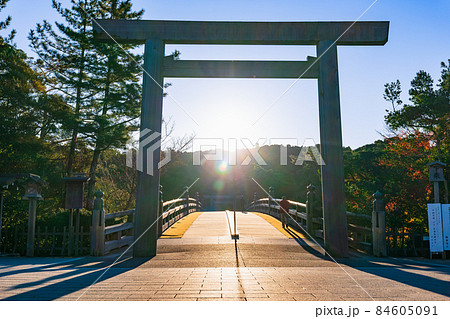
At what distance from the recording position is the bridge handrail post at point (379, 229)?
872 centimetres

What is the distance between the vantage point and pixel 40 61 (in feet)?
65.4

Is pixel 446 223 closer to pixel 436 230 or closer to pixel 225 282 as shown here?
pixel 436 230

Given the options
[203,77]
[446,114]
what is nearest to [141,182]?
[203,77]

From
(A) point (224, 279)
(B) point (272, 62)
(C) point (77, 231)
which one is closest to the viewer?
(A) point (224, 279)

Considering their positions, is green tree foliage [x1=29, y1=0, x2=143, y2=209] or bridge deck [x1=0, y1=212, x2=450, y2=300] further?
green tree foliage [x1=29, y1=0, x2=143, y2=209]

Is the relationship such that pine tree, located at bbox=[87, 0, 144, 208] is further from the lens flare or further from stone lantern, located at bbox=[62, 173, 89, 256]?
the lens flare

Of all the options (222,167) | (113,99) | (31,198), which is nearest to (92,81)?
(113,99)

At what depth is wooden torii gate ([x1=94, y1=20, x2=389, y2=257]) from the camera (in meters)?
8.17

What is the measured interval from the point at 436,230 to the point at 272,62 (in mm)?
6162

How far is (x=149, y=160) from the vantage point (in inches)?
312

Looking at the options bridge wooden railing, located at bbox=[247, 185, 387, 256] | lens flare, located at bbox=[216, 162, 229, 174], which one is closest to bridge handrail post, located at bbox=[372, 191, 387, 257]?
bridge wooden railing, located at bbox=[247, 185, 387, 256]

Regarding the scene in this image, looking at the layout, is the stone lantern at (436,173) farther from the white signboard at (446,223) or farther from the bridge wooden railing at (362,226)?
the bridge wooden railing at (362,226)

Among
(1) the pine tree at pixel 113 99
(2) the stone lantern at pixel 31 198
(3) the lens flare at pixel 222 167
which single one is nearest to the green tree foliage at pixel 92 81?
(1) the pine tree at pixel 113 99

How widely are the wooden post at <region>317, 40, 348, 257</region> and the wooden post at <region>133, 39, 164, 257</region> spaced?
4001mm
